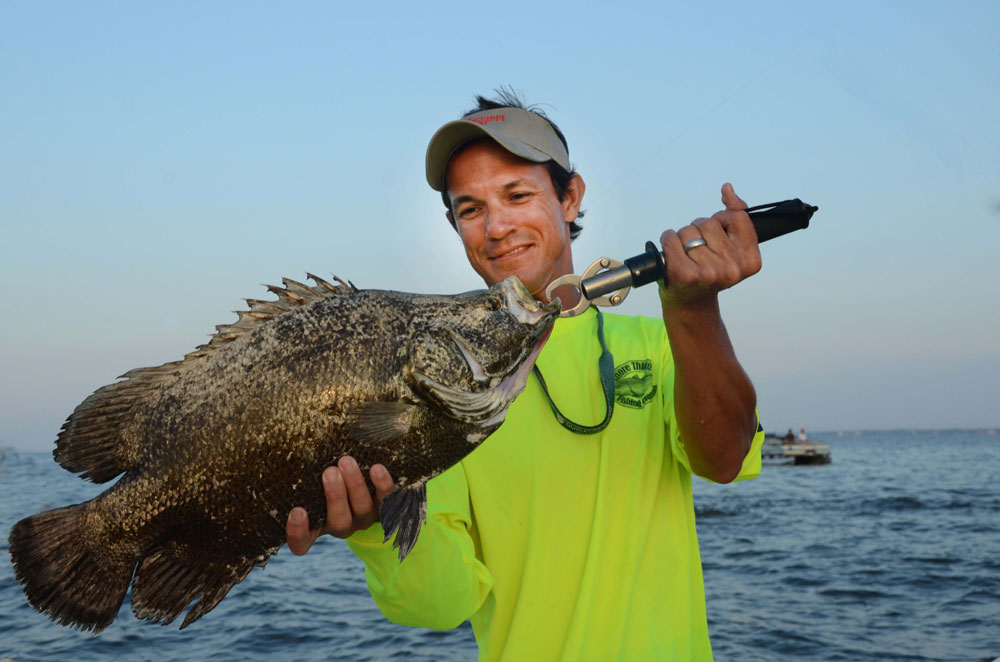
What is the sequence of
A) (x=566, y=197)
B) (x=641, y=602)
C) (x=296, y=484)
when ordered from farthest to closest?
(x=566, y=197) < (x=641, y=602) < (x=296, y=484)

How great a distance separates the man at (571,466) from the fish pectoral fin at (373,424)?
135mm

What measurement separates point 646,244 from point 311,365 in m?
1.14

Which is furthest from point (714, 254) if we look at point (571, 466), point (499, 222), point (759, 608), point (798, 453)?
point (798, 453)

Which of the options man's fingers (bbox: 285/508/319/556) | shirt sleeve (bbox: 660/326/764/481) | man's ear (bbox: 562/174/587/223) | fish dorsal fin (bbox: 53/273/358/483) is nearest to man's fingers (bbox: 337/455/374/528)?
man's fingers (bbox: 285/508/319/556)

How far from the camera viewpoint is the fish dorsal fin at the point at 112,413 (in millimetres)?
2473

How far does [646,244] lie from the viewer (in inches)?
99.9

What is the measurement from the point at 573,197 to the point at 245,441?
2.33m

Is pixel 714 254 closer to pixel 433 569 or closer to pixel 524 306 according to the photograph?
pixel 524 306

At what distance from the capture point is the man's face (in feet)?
11.3

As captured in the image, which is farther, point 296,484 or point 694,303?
point 694,303

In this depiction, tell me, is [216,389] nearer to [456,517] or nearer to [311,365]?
[311,365]

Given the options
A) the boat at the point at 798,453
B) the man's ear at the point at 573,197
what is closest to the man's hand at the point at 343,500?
the man's ear at the point at 573,197

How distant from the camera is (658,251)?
2484mm

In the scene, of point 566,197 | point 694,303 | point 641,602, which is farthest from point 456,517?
point 566,197
